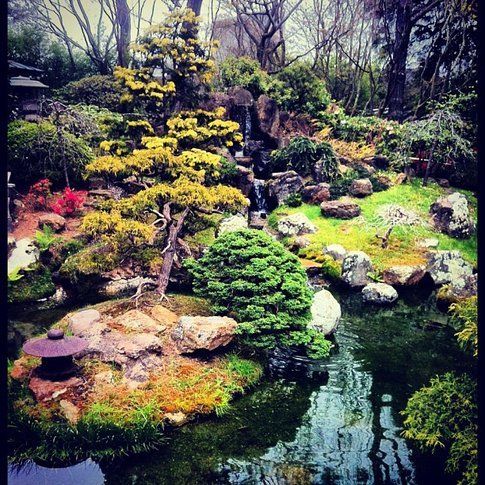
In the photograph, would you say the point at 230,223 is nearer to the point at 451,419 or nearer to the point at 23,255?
the point at 23,255

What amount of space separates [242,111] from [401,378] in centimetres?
1261

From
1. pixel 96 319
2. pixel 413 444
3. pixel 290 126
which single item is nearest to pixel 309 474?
pixel 413 444

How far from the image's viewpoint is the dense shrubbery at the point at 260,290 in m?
6.63

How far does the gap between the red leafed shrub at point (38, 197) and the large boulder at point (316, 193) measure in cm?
821

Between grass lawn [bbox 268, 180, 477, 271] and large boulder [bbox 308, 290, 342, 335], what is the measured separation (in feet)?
12.2

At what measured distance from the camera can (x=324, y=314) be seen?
7.99 m

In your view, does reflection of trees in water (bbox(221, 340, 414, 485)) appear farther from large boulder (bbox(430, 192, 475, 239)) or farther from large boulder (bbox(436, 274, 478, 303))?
large boulder (bbox(430, 192, 475, 239))

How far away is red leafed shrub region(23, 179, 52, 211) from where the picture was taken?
493 inches

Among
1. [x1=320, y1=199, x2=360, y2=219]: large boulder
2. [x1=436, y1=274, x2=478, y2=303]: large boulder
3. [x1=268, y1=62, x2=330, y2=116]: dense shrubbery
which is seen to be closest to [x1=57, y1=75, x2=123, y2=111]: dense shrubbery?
[x1=268, y1=62, x2=330, y2=116]: dense shrubbery

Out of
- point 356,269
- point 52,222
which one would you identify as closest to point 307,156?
point 356,269

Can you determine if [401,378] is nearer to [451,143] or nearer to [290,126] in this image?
[451,143]

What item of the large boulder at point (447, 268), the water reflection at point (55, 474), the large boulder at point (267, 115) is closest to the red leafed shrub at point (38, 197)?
the large boulder at point (267, 115)

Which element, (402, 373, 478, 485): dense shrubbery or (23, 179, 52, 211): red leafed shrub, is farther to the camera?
(23, 179, 52, 211): red leafed shrub

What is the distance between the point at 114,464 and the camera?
4.79 m
